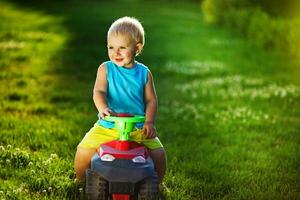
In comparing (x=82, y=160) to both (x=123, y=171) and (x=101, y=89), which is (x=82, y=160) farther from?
(x=123, y=171)

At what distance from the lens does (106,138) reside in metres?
A: 5.97

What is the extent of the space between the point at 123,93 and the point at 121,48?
45cm

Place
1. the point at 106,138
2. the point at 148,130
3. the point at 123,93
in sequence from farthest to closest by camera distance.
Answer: the point at 123,93 → the point at 106,138 → the point at 148,130

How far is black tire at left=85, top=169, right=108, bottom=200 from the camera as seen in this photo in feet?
18.0

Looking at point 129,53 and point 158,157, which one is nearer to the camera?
point 129,53

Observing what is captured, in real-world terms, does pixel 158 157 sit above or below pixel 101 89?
below

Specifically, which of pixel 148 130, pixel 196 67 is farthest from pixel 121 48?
pixel 196 67

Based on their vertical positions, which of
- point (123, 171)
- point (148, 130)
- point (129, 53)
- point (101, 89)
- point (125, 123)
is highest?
point (129, 53)

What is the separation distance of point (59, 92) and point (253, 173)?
221 inches

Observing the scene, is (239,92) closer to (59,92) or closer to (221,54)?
(59,92)

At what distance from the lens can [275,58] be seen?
59.6 feet

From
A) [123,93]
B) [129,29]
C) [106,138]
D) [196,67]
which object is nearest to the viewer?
[129,29]

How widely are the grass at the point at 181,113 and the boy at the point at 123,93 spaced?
518 mm

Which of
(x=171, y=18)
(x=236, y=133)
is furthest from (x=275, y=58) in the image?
(x=171, y=18)
